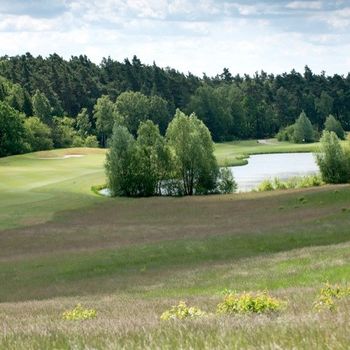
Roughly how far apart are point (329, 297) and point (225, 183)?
82.8 meters

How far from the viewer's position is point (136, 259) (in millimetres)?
34031

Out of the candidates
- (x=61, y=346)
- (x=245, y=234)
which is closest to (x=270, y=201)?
(x=245, y=234)

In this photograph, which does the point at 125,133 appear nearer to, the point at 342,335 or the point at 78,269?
the point at 78,269

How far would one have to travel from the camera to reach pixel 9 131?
499 ft

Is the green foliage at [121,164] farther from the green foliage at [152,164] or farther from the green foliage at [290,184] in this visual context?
the green foliage at [290,184]

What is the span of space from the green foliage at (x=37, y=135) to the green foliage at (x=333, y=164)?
8917 cm

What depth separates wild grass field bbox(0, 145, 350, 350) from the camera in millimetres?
6280

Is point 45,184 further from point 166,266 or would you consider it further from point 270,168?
point 166,266

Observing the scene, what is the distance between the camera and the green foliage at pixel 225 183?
9225cm

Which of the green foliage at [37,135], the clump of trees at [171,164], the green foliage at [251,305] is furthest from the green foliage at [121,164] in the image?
the green foliage at [251,305]

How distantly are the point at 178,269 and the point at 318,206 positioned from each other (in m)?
31.3

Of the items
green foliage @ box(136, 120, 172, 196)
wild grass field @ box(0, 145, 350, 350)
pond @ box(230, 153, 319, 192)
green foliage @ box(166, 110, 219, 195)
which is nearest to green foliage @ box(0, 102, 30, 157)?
pond @ box(230, 153, 319, 192)

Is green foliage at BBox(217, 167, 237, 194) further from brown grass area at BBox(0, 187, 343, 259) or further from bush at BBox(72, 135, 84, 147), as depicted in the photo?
bush at BBox(72, 135, 84, 147)

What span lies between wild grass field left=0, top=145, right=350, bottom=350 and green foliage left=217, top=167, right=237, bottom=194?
41.9ft
